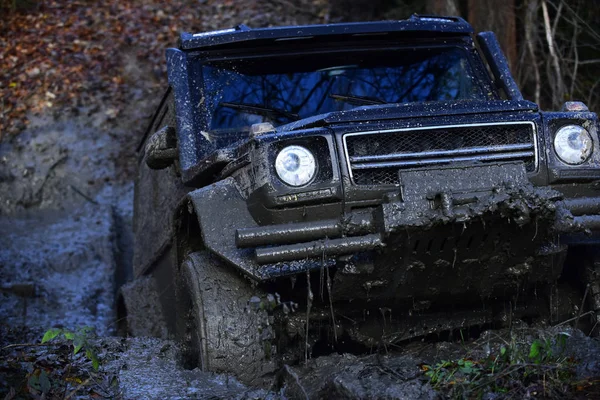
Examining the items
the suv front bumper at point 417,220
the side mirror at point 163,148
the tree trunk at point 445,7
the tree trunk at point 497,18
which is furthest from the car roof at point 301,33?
the tree trunk at point 445,7

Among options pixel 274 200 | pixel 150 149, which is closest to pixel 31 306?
pixel 150 149

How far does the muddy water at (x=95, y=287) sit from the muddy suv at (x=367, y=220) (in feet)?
0.78

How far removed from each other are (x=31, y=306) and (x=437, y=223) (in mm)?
5759

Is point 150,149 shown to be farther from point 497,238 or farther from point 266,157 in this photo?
point 497,238

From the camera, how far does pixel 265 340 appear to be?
4102 millimetres

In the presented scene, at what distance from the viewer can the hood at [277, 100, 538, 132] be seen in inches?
163

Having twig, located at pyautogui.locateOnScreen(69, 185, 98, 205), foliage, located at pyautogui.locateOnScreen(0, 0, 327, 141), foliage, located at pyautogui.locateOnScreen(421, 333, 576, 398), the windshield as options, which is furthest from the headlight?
foliage, located at pyautogui.locateOnScreen(0, 0, 327, 141)

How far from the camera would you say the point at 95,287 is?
9031 mm

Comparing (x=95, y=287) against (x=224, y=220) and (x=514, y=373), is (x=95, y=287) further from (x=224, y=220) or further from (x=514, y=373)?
(x=514, y=373)

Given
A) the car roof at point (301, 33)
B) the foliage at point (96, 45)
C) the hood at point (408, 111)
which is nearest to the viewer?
the hood at point (408, 111)

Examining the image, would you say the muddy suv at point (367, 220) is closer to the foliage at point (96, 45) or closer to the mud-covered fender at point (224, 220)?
the mud-covered fender at point (224, 220)

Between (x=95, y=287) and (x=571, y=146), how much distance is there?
589 centimetres

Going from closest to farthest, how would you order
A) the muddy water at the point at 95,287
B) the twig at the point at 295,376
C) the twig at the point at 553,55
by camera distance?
the twig at the point at 295,376, the muddy water at the point at 95,287, the twig at the point at 553,55

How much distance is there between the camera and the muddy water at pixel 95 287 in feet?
11.9
